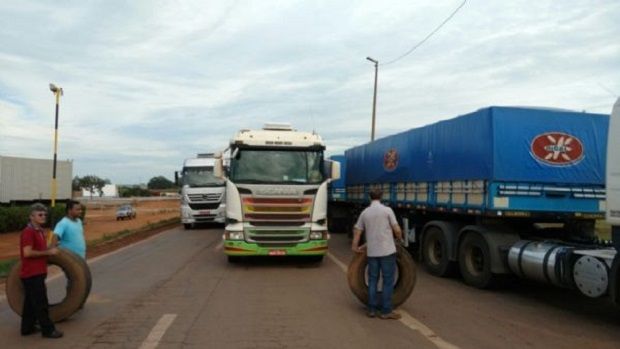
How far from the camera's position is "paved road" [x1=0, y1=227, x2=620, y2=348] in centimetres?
668

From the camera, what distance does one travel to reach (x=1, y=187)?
41.3 m

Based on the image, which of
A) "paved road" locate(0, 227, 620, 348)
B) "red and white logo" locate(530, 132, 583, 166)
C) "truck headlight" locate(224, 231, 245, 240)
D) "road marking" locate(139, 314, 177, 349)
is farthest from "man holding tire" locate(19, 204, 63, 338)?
"red and white logo" locate(530, 132, 583, 166)

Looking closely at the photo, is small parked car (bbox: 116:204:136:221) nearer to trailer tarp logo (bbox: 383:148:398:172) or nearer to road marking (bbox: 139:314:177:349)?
trailer tarp logo (bbox: 383:148:398:172)

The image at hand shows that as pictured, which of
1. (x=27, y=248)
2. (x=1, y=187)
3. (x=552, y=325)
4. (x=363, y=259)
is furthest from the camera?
(x=1, y=187)

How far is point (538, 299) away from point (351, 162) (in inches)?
486

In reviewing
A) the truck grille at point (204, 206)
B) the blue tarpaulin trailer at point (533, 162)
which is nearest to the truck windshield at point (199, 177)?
the truck grille at point (204, 206)

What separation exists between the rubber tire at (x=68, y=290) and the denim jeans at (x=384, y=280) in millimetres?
3693

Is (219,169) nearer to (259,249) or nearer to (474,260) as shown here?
(259,249)

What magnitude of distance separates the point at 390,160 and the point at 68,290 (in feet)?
32.5

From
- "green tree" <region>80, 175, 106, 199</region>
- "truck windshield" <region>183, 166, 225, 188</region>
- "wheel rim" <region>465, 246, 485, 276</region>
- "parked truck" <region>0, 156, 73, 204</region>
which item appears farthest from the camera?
"green tree" <region>80, 175, 106, 199</region>

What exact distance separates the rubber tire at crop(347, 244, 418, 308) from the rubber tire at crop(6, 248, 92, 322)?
3546mm

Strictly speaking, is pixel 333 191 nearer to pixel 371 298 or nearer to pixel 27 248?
pixel 371 298

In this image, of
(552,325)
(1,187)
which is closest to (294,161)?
(552,325)

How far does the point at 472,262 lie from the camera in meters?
11.0
